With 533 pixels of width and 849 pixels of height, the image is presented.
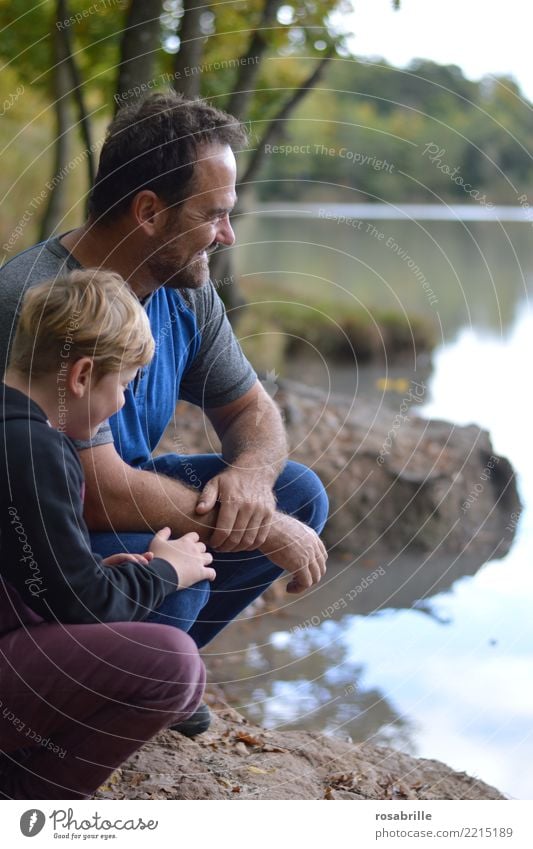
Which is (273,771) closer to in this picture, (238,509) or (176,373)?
(238,509)

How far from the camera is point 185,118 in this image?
9.18 feet

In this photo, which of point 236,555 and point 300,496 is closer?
point 236,555

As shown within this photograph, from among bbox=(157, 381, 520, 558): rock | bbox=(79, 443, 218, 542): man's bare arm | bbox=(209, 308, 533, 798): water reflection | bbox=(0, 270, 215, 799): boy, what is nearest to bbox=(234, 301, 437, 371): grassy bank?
bbox=(157, 381, 520, 558): rock

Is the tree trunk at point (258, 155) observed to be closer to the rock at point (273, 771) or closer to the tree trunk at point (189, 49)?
the tree trunk at point (189, 49)

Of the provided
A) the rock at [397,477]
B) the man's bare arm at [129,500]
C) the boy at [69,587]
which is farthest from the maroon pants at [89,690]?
the rock at [397,477]

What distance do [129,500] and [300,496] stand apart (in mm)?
569

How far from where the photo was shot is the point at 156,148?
9.14 ft

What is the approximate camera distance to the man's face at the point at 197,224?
9.08 feet

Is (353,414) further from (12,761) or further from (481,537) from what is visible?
(12,761)

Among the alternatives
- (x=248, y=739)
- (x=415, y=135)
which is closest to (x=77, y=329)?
(x=248, y=739)

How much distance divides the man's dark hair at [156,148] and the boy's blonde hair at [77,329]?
1.78 feet

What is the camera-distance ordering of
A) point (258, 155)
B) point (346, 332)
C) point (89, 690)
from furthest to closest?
point (346, 332), point (258, 155), point (89, 690)

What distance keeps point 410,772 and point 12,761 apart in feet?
4.20

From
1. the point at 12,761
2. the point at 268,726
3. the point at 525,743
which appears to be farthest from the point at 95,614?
the point at 525,743
